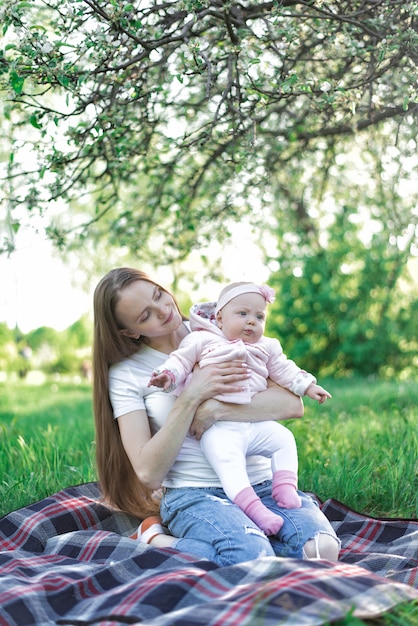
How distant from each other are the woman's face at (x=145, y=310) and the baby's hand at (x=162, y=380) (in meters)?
0.31

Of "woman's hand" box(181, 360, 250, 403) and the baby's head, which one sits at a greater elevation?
the baby's head

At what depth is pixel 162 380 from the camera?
282cm

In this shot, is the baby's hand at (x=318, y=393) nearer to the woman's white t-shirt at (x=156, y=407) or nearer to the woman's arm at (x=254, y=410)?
the woman's arm at (x=254, y=410)

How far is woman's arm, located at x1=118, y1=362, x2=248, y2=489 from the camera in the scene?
287 cm

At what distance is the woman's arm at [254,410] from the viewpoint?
2902 millimetres

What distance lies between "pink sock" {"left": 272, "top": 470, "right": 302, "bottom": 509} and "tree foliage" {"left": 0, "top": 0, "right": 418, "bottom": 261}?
1.50 meters

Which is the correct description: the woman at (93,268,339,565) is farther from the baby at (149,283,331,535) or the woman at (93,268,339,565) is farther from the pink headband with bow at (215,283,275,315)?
the pink headband with bow at (215,283,275,315)

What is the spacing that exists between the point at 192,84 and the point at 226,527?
2.86m

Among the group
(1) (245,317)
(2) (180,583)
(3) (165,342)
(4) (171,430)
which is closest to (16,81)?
(3) (165,342)

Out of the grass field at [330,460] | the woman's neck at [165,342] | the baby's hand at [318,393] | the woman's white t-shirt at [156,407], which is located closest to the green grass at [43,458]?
the grass field at [330,460]

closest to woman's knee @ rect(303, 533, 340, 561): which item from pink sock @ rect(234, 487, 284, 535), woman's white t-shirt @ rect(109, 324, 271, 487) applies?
pink sock @ rect(234, 487, 284, 535)

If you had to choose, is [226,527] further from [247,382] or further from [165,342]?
[165,342]

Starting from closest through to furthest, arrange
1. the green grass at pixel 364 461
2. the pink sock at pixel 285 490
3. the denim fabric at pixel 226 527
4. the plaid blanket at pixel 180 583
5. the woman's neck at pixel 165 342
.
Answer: the plaid blanket at pixel 180 583 < the denim fabric at pixel 226 527 < the pink sock at pixel 285 490 < the woman's neck at pixel 165 342 < the green grass at pixel 364 461

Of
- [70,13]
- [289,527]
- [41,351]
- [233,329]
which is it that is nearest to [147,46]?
[70,13]
